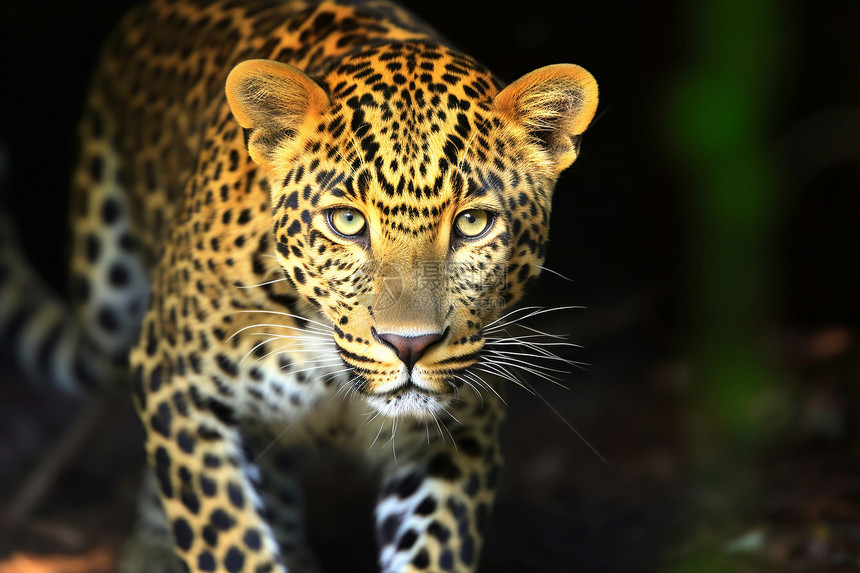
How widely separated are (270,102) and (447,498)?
1641 millimetres

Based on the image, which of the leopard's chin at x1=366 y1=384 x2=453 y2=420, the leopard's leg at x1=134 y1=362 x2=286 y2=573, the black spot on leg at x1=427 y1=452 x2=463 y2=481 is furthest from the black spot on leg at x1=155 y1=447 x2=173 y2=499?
the leopard's chin at x1=366 y1=384 x2=453 y2=420

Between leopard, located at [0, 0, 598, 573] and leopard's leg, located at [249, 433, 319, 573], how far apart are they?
0.02 meters

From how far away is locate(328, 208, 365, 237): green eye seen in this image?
10.2 feet

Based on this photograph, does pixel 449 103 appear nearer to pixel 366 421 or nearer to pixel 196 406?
pixel 366 421

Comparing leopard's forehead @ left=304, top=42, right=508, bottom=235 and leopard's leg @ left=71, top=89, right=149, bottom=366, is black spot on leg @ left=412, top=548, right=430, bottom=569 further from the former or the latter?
leopard's leg @ left=71, top=89, right=149, bottom=366

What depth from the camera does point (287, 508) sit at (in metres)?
5.03

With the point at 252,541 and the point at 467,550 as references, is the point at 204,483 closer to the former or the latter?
the point at 252,541

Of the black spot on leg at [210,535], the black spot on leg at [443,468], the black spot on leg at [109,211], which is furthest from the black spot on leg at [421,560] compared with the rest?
the black spot on leg at [109,211]

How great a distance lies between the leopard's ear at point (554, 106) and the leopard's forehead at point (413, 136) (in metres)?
0.10

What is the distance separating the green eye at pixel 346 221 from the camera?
3.12 m

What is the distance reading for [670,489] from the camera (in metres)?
6.08

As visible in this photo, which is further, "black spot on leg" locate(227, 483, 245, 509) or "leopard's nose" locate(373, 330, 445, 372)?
"black spot on leg" locate(227, 483, 245, 509)

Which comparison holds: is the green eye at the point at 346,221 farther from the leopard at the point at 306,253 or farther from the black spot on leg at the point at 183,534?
the black spot on leg at the point at 183,534

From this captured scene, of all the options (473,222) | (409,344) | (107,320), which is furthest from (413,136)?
(107,320)
